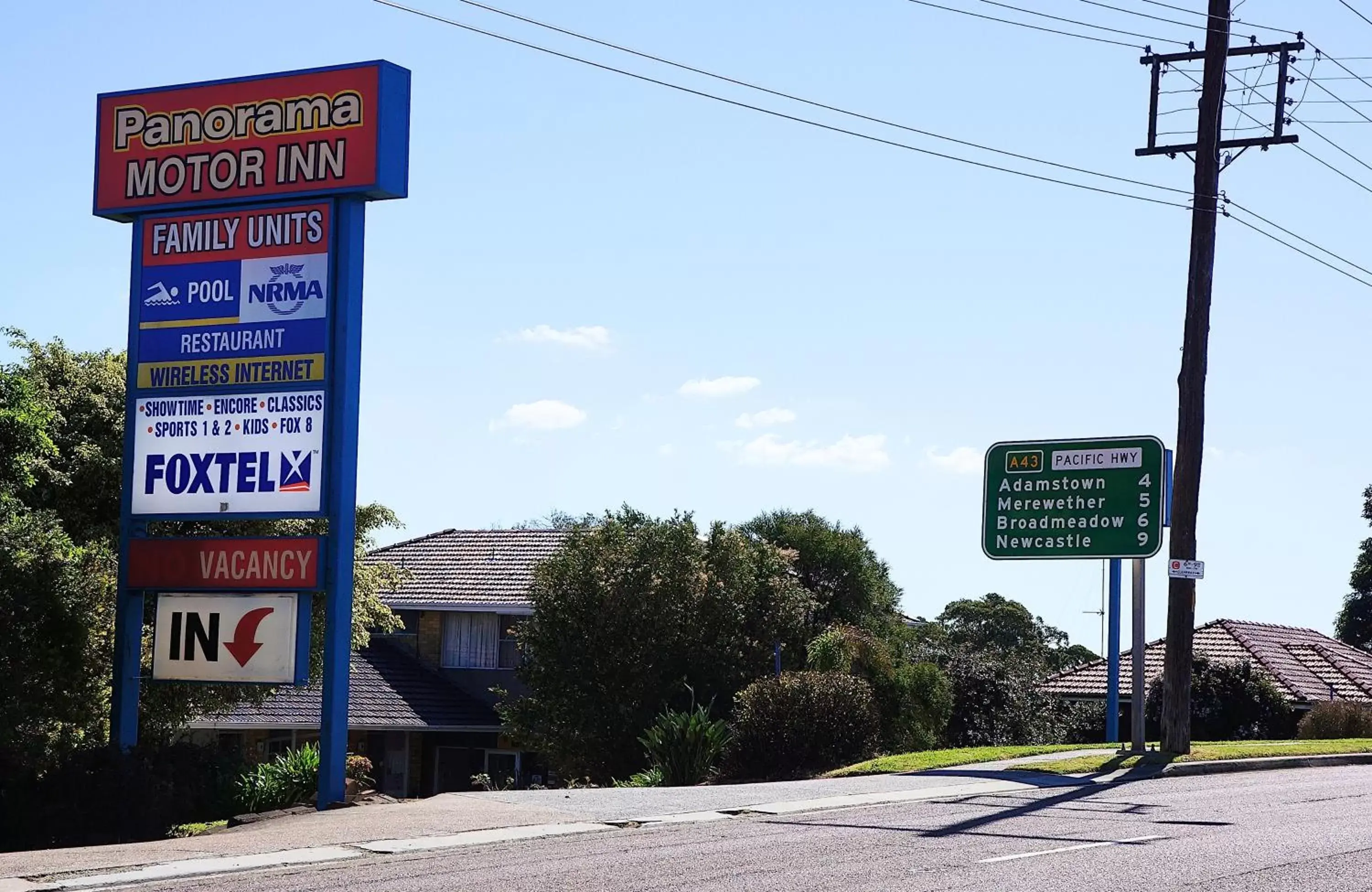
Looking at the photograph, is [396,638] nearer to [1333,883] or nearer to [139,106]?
[139,106]

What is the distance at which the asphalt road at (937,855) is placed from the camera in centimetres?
1101

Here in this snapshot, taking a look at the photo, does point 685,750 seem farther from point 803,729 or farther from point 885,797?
point 885,797

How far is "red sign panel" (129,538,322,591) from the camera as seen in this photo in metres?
17.5

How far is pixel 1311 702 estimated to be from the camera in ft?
124

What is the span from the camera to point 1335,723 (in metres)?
33.1

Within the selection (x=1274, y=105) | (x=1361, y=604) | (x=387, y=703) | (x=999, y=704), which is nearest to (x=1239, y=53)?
(x=1274, y=105)

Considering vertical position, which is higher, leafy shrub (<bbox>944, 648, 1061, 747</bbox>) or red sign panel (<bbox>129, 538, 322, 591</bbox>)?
red sign panel (<bbox>129, 538, 322, 591</bbox>)

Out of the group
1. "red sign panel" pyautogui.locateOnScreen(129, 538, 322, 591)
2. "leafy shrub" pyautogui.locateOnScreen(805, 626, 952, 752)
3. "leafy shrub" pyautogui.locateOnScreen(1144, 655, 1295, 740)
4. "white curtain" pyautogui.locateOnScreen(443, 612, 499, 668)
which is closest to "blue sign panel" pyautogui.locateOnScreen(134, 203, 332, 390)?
"red sign panel" pyautogui.locateOnScreen(129, 538, 322, 591)

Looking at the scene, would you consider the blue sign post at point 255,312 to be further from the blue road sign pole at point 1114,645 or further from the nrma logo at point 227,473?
the blue road sign pole at point 1114,645

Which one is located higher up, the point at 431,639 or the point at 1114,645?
the point at 1114,645

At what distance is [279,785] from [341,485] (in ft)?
11.7

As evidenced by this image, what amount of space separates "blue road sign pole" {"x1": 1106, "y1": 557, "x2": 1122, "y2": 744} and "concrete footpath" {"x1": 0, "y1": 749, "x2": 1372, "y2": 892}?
225 cm

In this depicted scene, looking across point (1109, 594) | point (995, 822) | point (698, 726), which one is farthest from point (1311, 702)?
point (995, 822)

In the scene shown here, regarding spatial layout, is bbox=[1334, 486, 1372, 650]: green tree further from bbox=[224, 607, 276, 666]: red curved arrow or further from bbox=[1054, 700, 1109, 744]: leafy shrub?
bbox=[224, 607, 276, 666]: red curved arrow
